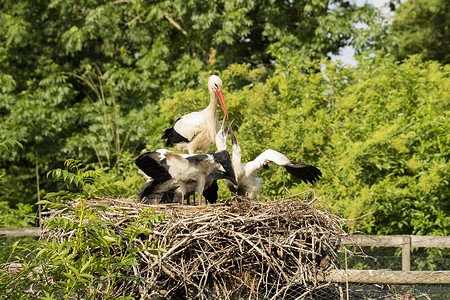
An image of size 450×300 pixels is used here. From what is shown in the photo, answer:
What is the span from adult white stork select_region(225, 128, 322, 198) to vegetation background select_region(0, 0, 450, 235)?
1765 mm

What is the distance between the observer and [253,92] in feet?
27.8

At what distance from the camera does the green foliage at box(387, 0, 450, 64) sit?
14859 millimetres

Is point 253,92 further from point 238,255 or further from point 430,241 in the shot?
point 238,255

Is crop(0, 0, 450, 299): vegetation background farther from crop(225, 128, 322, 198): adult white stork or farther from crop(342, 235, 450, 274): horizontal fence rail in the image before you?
crop(225, 128, 322, 198): adult white stork

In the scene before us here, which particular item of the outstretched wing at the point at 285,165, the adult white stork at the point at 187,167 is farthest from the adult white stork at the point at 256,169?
the adult white stork at the point at 187,167

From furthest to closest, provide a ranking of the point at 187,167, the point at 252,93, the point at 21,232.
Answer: the point at 252,93 < the point at 21,232 < the point at 187,167

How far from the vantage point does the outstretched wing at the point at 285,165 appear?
4699 millimetres

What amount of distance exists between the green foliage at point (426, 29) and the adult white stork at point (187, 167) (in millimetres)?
11449

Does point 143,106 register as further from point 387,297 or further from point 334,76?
point 387,297

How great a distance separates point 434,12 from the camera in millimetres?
14852

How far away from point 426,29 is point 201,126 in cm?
1143

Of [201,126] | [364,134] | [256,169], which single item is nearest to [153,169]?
[256,169]

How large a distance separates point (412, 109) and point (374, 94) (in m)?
0.60

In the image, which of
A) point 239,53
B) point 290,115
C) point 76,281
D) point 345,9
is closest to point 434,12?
point 345,9
